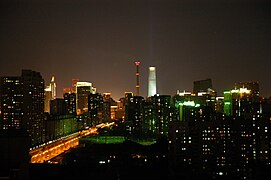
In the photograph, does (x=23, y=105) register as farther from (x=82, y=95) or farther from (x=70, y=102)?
(x=82, y=95)

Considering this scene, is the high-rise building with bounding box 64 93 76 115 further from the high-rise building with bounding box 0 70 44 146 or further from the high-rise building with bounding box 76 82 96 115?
the high-rise building with bounding box 0 70 44 146

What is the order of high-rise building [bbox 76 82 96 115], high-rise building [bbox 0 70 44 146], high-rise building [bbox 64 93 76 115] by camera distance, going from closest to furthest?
high-rise building [bbox 0 70 44 146] → high-rise building [bbox 64 93 76 115] → high-rise building [bbox 76 82 96 115]

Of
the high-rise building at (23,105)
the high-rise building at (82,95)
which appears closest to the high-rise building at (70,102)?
the high-rise building at (82,95)

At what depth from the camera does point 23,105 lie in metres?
7.62

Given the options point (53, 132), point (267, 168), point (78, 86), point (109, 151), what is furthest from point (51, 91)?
point (267, 168)

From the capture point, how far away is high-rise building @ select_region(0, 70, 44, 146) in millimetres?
7375

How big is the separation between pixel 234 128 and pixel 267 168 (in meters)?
0.79

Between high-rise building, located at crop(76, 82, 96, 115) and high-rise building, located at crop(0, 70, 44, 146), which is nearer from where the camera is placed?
high-rise building, located at crop(0, 70, 44, 146)

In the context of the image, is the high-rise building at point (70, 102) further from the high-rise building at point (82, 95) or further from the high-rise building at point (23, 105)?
the high-rise building at point (23, 105)

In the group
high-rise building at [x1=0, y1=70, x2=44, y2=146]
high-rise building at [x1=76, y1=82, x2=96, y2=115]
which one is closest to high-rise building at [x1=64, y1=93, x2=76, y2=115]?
high-rise building at [x1=76, y1=82, x2=96, y2=115]

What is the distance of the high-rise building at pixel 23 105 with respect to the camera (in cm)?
738

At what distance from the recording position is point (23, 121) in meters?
7.45

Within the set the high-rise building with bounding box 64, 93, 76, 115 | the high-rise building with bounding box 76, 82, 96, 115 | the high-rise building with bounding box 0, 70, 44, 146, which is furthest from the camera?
the high-rise building with bounding box 76, 82, 96, 115

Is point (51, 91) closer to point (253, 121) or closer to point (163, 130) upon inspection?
point (163, 130)
